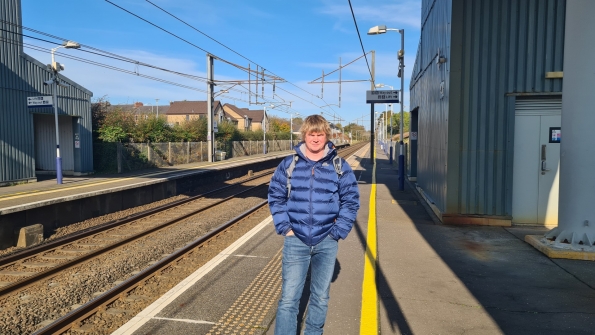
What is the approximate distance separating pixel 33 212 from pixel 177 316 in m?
7.54

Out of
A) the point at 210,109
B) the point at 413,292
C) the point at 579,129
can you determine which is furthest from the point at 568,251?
the point at 210,109

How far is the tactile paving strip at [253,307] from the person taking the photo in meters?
4.16

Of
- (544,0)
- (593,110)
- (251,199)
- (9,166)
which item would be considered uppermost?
(544,0)

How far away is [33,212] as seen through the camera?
10250mm

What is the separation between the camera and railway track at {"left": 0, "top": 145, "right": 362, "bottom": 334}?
4.98m

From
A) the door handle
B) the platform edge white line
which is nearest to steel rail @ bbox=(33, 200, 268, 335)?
the platform edge white line

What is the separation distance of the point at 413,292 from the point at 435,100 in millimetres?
6748

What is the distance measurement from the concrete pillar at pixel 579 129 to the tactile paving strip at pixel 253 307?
4.26 meters

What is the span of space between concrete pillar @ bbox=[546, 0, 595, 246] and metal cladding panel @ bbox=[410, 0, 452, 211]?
97.8 inches

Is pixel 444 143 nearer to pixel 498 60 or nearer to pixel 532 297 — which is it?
pixel 498 60

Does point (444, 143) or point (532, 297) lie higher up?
point (444, 143)

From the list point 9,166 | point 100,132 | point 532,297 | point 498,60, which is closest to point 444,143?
point 498,60

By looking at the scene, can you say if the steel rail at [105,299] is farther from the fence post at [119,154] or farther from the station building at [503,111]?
the fence post at [119,154]

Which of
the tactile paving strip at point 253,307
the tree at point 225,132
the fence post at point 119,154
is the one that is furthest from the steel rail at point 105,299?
the tree at point 225,132
